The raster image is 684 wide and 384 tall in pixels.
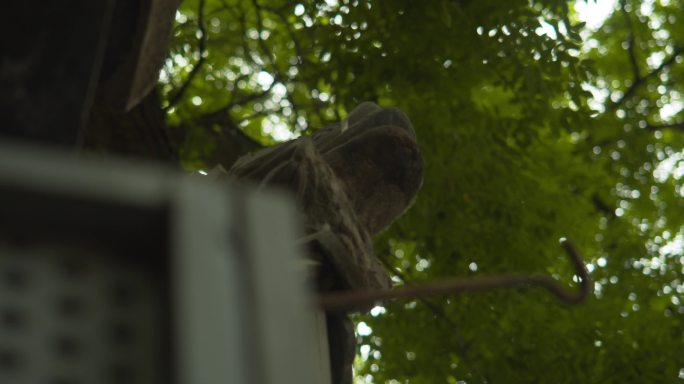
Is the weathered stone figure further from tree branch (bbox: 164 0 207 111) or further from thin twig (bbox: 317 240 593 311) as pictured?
tree branch (bbox: 164 0 207 111)

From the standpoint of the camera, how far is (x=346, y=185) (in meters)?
4.83

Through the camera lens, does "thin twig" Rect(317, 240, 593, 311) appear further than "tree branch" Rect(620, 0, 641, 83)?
No

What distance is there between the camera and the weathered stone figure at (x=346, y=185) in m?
4.38

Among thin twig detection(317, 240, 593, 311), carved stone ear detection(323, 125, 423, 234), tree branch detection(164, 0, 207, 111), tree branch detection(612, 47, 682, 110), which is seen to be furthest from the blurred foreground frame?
tree branch detection(612, 47, 682, 110)

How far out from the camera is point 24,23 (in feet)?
7.75

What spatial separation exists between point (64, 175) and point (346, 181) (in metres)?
3.16

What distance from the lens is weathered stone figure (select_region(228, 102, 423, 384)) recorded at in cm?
438

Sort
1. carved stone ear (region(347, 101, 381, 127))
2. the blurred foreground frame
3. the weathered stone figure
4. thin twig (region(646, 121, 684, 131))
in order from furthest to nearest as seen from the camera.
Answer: thin twig (region(646, 121, 684, 131)) → carved stone ear (region(347, 101, 381, 127)) → the weathered stone figure → the blurred foreground frame

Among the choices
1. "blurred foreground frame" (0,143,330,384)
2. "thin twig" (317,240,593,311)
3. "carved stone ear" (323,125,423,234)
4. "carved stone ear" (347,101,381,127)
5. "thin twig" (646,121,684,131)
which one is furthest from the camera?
"thin twig" (646,121,684,131)

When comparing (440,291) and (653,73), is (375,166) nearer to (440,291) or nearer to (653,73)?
(440,291)

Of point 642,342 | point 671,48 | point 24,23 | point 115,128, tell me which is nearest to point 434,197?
point 642,342

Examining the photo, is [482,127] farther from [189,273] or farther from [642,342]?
[189,273]

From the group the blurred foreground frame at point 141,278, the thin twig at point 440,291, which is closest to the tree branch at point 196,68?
the thin twig at point 440,291

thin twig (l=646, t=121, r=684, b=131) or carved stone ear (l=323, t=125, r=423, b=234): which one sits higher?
thin twig (l=646, t=121, r=684, b=131)
